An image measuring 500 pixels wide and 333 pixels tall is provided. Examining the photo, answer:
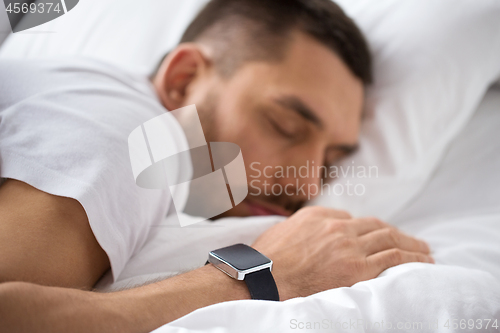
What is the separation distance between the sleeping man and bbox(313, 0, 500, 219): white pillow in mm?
89

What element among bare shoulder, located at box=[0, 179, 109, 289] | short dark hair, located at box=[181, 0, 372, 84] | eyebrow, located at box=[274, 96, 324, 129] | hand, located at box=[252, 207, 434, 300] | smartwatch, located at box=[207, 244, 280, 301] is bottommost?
hand, located at box=[252, 207, 434, 300]

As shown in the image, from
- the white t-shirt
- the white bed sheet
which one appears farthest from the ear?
the white bed sheet

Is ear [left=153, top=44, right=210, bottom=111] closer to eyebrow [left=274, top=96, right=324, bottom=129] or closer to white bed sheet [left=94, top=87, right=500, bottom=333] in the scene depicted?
eyebrow [left=274, top=96, right=324, bottom=129]

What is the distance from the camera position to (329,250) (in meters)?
0.58

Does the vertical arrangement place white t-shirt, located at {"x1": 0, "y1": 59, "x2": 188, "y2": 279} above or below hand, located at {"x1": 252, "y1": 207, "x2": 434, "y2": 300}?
above

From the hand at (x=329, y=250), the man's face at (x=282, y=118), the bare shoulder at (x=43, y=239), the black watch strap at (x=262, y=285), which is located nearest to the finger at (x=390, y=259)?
the hand at (x=329, y=250)

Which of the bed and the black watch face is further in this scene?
the bed

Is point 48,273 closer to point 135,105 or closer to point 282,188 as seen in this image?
point 135,105

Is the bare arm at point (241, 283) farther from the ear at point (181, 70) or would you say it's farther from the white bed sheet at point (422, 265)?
the ear at point (181, 70)

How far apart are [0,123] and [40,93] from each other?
7cm

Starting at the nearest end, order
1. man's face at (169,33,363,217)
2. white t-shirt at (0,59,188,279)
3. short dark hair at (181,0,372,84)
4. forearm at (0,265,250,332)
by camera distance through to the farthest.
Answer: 1. forearm at (0,265,250,332)
2. white t-shirt at (0,59,188,279)
3. man's face at (169,33,363,217)
4. short dark hair at (181,0,372,84)

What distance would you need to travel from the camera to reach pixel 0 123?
509mm

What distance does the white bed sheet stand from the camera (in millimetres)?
393

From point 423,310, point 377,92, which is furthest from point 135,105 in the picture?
point 377,92
